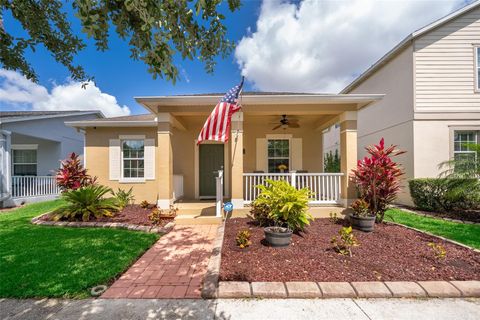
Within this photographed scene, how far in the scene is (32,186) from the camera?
10094 mm

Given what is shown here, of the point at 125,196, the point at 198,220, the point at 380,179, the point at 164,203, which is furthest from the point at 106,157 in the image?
the point at 380,179

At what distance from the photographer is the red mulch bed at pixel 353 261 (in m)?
3.13

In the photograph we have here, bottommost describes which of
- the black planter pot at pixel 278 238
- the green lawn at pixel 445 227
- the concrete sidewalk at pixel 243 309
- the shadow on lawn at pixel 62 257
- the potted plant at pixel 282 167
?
the concrete sidewalk at pixel 243 309

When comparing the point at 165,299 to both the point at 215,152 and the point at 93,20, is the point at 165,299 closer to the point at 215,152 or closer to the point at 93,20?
the point at 93,20

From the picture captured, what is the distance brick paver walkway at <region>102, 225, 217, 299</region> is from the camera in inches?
115

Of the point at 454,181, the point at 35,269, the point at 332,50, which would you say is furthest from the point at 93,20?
the point at 332,50

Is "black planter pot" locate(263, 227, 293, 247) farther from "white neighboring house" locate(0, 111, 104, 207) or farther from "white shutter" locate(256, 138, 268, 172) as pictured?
A: "white neighboring house" locate(0, 111, 104, 207)

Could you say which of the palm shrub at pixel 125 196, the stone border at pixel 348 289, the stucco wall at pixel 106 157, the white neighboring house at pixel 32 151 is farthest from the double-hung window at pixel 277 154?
the white neighboring house at pixel 32 151

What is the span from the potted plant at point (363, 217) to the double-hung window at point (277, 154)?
3931 millimetres

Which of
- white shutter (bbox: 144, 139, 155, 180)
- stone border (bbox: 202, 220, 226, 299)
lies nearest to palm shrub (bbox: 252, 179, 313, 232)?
stone border (bbox: 202, 220, 226, 299)

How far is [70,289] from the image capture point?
2883 millimetres

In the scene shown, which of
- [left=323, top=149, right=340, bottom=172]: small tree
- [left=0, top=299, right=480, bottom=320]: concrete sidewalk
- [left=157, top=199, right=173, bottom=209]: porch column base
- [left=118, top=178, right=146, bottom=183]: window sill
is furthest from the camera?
[left=323, top=149, right=340, bottom=172]: small tree

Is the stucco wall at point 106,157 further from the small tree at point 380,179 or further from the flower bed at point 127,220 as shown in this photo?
the small tree at point 380,179

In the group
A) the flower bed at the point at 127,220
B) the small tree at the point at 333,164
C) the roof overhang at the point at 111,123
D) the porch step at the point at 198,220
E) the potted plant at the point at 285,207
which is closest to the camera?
the potted plant at the point at 285,207
